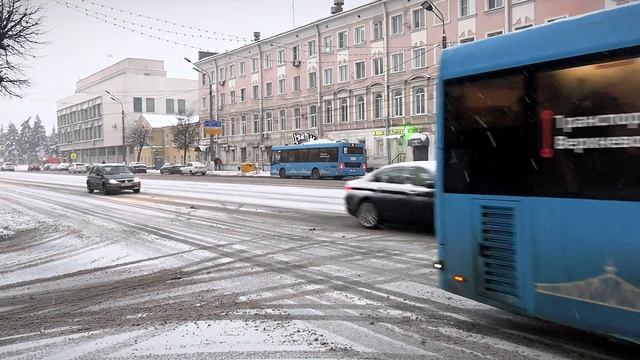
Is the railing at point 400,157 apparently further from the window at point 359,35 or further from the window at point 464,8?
the window at point 464,8

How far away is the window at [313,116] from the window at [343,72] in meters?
4.58

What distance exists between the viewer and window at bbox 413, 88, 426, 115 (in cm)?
3981

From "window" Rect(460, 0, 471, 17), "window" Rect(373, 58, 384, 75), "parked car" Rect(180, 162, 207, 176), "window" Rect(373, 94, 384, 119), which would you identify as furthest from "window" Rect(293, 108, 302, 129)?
"window" Rect(460, 0, 471, 17)

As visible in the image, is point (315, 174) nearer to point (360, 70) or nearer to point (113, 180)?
point (360, 70)

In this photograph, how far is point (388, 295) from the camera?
6.07m

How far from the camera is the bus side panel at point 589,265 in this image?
361 cm

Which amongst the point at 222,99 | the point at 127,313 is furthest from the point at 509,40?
the point at 222,99

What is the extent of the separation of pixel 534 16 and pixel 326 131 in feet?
72.7

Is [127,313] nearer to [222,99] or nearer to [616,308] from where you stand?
[616,308]

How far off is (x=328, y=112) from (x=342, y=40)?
6.85 m

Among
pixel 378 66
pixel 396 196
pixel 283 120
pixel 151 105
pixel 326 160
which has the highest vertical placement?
pixel 151 105

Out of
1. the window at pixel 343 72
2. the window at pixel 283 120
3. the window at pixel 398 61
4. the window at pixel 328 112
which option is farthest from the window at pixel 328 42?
the window at pixel 283 120

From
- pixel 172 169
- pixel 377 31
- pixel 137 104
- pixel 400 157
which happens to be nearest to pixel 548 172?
pixel 400 157

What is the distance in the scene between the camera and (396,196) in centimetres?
1094
